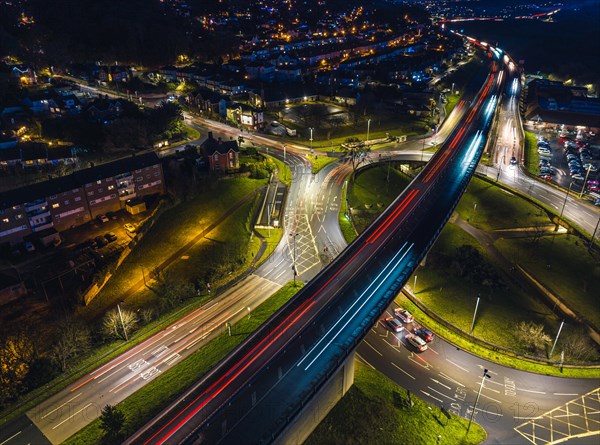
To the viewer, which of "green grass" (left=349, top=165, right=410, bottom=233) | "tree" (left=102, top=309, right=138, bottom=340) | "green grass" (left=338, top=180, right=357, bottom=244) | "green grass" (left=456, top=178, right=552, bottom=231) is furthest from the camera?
"green grass" (left=349, top=165, right=410, bottom=233)

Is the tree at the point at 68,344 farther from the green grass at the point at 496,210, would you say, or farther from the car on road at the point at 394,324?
the green grass at the point at 496,210

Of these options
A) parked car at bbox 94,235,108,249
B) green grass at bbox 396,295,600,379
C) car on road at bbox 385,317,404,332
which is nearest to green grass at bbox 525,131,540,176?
green grass at bbox 396,295,600,379

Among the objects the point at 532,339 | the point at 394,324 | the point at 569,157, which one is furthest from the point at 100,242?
the point at 569,157

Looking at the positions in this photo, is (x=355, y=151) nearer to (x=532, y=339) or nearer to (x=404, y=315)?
(x=404, y=315)

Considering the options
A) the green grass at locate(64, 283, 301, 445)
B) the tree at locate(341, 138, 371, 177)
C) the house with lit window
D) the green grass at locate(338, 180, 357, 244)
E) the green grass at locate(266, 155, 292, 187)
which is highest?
the house with lit window

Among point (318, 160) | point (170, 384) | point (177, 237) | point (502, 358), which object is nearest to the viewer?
point (170, 384)

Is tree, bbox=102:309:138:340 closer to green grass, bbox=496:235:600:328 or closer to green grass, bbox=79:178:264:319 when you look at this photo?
green grass, bbox=79:178:264:319
